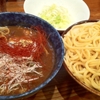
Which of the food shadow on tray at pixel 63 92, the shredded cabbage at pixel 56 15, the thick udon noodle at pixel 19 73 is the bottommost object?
the food shadow on tray at pixel 63 92

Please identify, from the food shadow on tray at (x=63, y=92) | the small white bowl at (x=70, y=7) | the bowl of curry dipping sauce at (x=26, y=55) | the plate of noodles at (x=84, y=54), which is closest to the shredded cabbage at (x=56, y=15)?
the small white bowl at (x=70, y=7)

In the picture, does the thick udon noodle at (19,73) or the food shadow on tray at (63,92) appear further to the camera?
the food shadow on tray at (63,92)

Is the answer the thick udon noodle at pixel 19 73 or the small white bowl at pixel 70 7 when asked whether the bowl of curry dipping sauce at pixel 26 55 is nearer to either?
the thick udon noodle at pixel 19 73

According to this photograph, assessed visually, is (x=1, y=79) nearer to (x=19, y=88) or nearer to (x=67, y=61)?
(x=19, y=88)

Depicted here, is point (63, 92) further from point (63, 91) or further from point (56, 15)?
point (56, 15)

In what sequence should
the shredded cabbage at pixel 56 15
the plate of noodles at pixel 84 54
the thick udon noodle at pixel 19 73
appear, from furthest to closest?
the shredded cabbage at pixel 56 15
the plate of noodles at pixel 84 54
the thick udon noodle at pixel 19 73

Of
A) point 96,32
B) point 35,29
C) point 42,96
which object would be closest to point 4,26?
point 35,29
